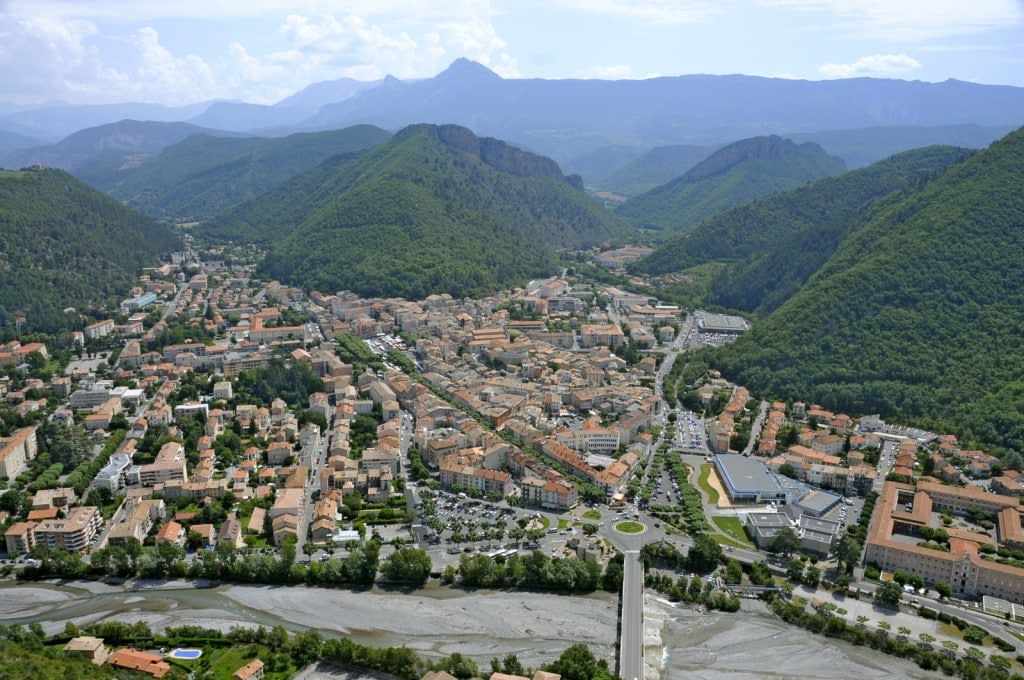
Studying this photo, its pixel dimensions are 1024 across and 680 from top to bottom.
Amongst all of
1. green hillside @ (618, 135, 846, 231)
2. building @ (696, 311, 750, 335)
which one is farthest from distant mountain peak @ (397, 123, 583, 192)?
building @ (696, 311, 750, 335)

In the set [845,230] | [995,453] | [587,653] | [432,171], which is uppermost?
[432,171]

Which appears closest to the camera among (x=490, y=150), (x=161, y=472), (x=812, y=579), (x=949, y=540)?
(x=812, y=579)

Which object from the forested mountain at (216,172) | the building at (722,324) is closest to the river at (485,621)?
the building at (722,324)

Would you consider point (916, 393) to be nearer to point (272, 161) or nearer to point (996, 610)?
point (996, 610)

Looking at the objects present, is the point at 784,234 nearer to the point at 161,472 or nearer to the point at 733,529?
the point at 733,529

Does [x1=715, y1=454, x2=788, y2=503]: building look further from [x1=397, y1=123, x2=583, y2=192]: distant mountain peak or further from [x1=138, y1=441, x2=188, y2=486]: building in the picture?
[x1=397, y1=123, x2=583, y2=192]: distant mountain peak

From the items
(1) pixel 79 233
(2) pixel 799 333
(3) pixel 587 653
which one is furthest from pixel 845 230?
(1) pixel 79 233

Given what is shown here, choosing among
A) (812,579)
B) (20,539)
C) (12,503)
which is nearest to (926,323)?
(812,579)
